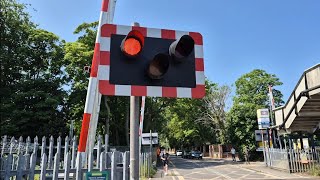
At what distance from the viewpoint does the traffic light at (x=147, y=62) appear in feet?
10.5

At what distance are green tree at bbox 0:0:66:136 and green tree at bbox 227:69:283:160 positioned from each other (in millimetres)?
19465

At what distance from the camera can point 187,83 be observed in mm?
3439

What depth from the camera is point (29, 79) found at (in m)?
31.5

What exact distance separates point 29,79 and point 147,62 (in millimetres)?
30883

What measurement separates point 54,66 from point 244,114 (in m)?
21.7

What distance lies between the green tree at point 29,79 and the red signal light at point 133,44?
2714 cm

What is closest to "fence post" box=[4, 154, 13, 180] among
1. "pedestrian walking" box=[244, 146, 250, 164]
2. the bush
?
the bush

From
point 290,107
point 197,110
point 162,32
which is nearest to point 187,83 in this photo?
point 162,32

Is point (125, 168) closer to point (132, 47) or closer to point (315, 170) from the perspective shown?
point (132, 47)

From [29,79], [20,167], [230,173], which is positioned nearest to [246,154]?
[230,173]

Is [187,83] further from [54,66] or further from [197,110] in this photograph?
[197,110]

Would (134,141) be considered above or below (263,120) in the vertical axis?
below

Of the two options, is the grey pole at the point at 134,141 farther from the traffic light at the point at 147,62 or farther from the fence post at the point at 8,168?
the fence post at the point at 8,168

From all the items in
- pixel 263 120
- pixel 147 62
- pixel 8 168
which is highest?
pixel 263 120
